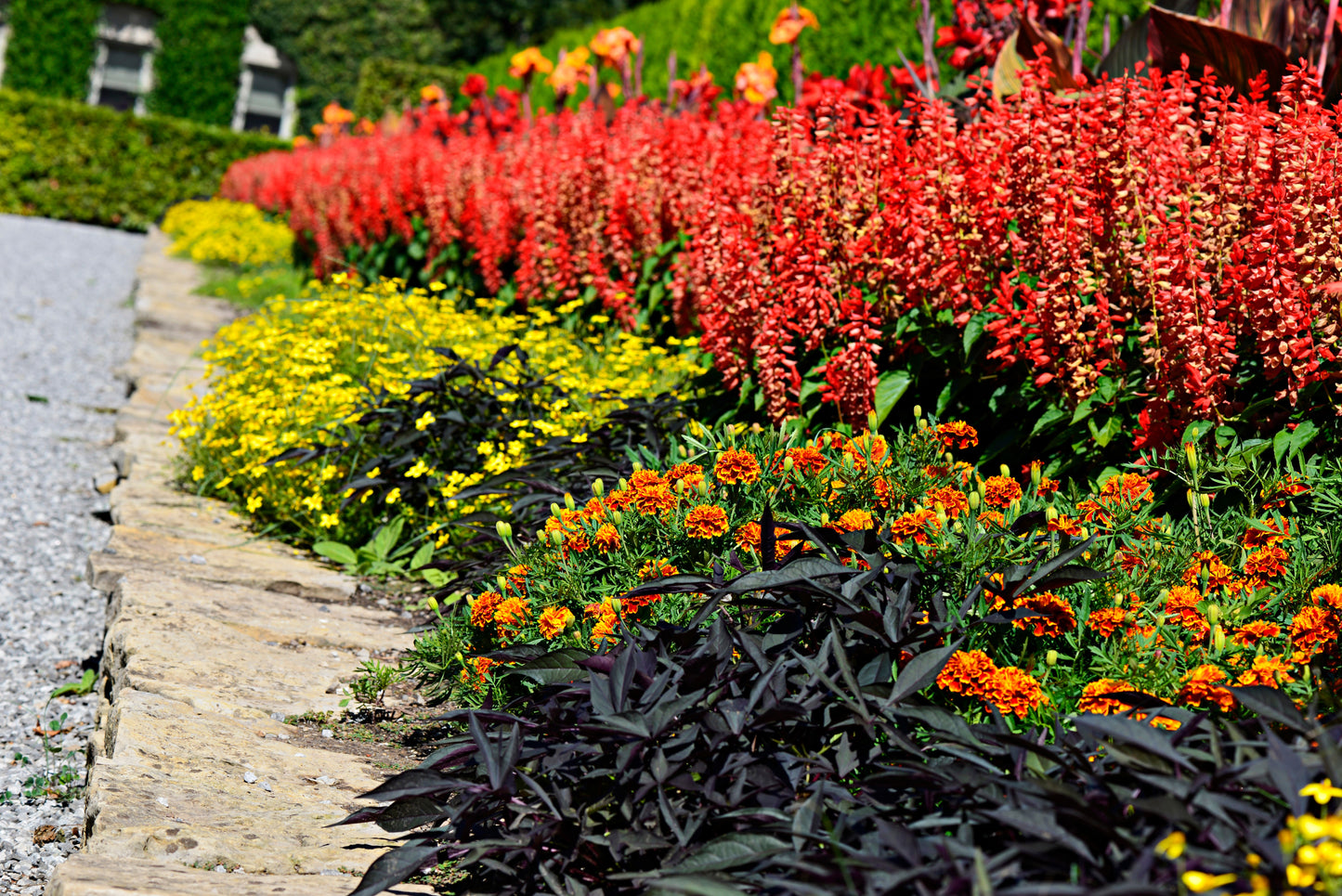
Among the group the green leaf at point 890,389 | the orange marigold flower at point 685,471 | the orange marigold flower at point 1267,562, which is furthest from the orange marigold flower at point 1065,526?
the green leaf at point 890,389

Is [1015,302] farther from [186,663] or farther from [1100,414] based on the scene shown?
[186,663]

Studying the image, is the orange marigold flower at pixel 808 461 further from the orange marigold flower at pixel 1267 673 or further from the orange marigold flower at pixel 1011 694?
the orange marigold flower at pixel 1267 673

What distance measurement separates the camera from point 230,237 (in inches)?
456

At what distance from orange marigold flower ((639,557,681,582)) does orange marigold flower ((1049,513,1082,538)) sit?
2.42 feet

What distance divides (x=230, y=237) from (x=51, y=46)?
14.9 metres

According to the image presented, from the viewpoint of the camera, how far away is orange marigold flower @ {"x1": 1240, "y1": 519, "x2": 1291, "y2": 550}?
2041mm

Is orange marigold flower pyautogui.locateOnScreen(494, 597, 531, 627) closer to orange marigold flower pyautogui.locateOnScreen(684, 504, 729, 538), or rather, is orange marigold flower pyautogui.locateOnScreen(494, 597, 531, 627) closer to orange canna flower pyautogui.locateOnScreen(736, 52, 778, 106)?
orange marigold flower pyautogui.locateOnScreen(684, 504, 729, 538)

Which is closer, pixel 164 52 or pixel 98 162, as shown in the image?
pixel 98 162

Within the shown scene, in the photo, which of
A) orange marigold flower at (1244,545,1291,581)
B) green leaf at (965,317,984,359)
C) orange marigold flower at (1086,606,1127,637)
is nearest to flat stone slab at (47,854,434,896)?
orange marigold flower at (1086,606,1127,637)

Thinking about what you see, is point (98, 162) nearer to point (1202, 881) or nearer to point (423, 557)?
point (423, 557)

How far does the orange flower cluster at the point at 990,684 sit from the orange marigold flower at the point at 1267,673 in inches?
12.7

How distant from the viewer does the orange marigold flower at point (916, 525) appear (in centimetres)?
199

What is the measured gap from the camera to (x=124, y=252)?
48.5 ft

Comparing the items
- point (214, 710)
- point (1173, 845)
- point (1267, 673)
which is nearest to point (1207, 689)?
point (1267, 673)
